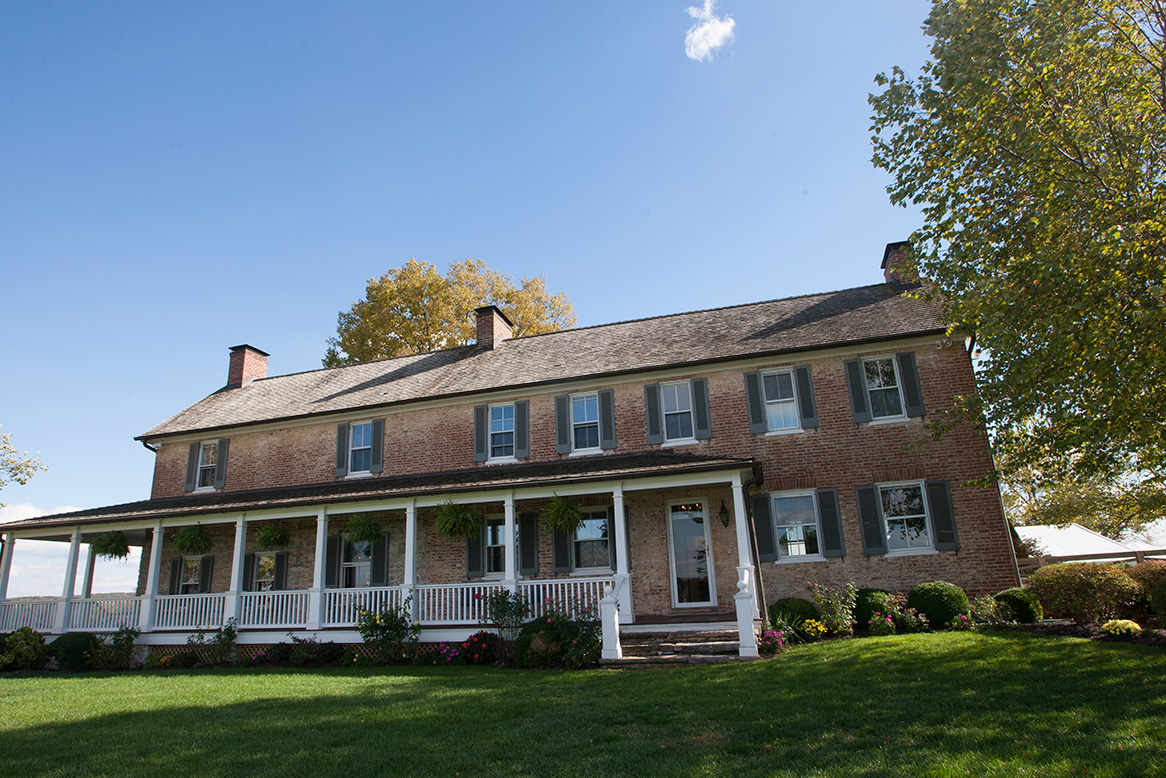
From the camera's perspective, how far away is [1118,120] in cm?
951

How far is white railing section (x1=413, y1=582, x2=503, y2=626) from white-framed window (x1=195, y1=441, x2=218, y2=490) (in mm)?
9003

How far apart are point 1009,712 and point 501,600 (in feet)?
29.5

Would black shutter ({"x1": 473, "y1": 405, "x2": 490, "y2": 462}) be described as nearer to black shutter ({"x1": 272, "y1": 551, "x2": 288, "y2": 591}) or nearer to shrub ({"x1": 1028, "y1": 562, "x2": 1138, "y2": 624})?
black shutter ({"x1": 272, "y1": 551, "x2": 288, "y2": 591})

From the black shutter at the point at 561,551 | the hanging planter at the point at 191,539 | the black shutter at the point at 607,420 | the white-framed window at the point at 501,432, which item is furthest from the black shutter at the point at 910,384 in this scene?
the hanging planter at the point at 191,539

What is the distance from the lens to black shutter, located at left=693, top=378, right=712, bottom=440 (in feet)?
52.6

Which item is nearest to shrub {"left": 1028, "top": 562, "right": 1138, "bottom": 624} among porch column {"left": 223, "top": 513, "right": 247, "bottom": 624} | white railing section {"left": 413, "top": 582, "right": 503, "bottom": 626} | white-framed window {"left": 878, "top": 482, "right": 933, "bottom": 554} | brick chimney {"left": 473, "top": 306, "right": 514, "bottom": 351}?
white-framed window {"left": 878, "top": 482, "right": 933, "bottom": 554}

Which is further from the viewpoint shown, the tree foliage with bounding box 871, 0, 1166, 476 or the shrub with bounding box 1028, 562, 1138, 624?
the shrub with bounding box 1028, 562, 1138, 624

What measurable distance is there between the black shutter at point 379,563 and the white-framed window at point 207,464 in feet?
21.2

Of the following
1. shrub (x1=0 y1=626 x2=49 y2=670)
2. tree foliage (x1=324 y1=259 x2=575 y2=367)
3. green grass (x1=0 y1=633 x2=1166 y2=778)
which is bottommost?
green grass (x1=0 y1=633 x2=1166 y2=778)

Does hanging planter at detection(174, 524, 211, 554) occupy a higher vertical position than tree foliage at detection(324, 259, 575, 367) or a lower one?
lower

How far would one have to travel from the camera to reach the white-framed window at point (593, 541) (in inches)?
614

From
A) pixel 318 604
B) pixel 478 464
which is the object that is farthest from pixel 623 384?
pixel 318 604

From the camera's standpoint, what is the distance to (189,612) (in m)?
16.2

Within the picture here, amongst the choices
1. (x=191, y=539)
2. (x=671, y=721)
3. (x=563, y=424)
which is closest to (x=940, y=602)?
(x=671, y=721)
